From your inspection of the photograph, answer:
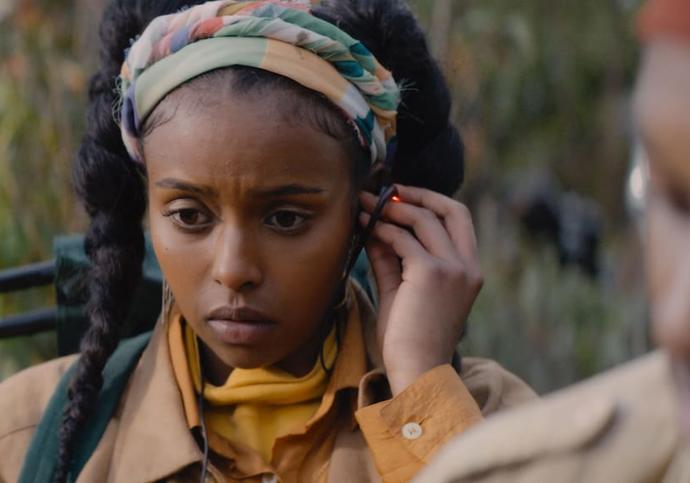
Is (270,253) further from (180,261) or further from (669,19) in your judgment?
(669,19)

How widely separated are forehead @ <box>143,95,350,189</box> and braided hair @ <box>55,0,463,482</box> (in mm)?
291

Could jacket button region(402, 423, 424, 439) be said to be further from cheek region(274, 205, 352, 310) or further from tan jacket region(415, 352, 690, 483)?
tan jacket region(415, 352, 690, 483)

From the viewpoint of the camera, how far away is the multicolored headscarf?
237 centimetres

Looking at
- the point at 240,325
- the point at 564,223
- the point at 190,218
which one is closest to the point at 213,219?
the point at 190,218

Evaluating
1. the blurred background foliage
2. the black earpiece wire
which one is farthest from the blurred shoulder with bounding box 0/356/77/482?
the blurred background foliage

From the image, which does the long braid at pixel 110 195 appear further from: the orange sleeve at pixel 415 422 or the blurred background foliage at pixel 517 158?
the blurred background foliage at pixel 517 158

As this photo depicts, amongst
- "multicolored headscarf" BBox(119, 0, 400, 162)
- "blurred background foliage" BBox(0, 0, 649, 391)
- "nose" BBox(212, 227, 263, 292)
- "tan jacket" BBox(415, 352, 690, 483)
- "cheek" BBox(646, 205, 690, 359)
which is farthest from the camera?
"blurred background foliage" BBox(0, 0, 649, 391)

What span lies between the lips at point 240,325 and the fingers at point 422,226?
371 millimetres

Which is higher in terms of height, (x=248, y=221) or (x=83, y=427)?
(x=248, y=221)

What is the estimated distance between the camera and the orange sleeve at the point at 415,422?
2299mm

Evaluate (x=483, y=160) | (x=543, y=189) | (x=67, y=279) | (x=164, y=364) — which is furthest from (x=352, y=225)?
(x=543, y=189)

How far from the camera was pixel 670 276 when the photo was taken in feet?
2.89

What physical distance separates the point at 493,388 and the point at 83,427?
0.79 meters

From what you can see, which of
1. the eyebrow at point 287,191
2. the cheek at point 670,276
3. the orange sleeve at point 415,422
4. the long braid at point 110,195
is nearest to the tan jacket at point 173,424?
the orange sleeve at point 415,422
